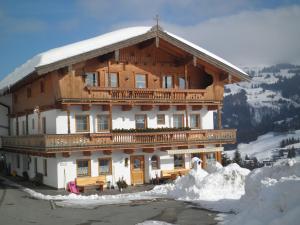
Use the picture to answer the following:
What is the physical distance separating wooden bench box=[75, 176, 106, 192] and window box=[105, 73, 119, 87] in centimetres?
674

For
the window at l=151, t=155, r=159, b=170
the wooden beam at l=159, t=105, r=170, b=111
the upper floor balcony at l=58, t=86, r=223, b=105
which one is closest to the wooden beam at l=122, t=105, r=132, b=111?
the upper floor balcony at l=58, t=86, r=223, b=105

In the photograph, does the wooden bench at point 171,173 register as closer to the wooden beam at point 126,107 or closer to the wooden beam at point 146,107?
the wooden beam at point 146,107

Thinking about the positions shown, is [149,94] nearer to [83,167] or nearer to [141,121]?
[141,121]

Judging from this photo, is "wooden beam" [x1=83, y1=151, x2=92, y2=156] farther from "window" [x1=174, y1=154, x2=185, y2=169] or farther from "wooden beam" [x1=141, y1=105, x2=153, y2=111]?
"window" [x1=174, y1=154, x2=185, y2=169]

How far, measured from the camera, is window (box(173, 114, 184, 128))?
34.5 metres

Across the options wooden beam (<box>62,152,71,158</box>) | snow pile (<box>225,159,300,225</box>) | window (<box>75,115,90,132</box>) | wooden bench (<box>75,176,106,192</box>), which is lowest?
wooden bench (<box>75,176,106,192</box>)

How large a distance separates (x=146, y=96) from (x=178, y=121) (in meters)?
4.10

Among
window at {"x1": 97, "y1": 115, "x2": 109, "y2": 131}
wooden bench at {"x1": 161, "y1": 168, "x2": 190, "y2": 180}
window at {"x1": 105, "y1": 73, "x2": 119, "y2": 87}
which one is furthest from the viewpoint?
wooden bench at {"x1": 161, "y1": 168, "x2": 190, "y2": 180}

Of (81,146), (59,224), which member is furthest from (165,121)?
(59,224)

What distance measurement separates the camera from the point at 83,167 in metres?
30.2

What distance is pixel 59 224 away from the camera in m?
18.3

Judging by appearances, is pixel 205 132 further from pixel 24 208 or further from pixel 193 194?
pixel 24 208

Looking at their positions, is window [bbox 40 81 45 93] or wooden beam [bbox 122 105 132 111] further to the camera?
window [bbox 40 81 45 93]

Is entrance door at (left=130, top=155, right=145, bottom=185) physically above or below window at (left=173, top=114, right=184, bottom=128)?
below
